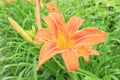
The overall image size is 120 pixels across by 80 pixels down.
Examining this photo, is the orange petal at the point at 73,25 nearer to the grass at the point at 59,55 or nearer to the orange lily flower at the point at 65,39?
the orange lily flower at the point at 65,39

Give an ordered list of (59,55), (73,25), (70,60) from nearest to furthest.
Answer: (70,60), (73,25), (59,55)

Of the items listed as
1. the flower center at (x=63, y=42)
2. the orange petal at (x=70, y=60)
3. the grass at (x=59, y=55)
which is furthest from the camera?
the grass at (x=59, y=55)

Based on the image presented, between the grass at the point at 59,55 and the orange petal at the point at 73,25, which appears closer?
the orange petal at the point at 73,25

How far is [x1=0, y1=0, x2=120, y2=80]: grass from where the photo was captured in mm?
2114

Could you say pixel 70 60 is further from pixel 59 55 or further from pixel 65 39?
pixel 59 55

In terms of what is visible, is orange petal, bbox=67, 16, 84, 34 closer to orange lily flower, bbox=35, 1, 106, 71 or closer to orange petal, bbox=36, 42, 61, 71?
orange lily flower, bbox=35, 1, 106, 71

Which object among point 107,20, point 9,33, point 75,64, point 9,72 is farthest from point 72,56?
point 9,33

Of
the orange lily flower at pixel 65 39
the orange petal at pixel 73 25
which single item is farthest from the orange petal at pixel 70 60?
the orange petal at pixel 73 25

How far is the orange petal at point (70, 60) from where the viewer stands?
125 centimetres

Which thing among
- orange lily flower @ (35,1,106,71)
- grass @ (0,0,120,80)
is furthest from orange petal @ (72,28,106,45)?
grass @ (0,0,120,80)

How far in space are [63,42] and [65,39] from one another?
16 millimetres

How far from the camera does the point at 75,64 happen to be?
126cm

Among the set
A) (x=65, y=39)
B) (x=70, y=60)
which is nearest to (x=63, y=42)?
(x=65, y=39)

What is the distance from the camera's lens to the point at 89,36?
1317 mm
